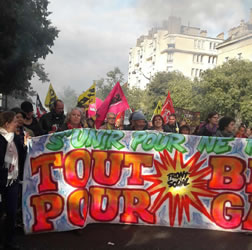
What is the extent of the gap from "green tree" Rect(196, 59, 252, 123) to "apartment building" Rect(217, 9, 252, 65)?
11693 mm

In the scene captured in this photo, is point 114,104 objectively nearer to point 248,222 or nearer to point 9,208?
point 248,222

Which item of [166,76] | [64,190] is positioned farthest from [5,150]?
[166,76]

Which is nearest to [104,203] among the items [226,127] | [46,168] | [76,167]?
[76,167]

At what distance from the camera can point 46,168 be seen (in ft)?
12.3

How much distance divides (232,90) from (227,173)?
20817 millimetres

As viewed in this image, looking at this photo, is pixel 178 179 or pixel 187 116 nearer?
pixel 178 179

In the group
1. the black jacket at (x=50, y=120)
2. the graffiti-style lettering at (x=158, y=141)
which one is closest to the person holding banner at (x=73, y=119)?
the black jacket at (x=50, y=120)

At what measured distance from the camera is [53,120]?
16.7 ft

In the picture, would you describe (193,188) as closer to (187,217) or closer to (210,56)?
(187,217)

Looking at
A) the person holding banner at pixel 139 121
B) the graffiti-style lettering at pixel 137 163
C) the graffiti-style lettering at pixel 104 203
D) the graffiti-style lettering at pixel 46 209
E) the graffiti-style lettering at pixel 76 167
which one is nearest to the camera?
the graffiti-style lettering at pixel 46 209

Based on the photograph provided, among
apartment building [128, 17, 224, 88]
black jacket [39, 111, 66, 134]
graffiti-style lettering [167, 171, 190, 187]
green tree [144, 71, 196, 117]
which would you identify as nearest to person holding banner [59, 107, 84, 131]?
black jacket [39, 111, 66, 134]

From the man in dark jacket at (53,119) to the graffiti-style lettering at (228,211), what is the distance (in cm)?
254

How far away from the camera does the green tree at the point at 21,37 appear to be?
12.3 m

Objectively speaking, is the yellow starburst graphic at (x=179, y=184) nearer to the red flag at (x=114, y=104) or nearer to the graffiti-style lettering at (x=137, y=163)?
the graffiti-style lettering at (x=137, y=163)
